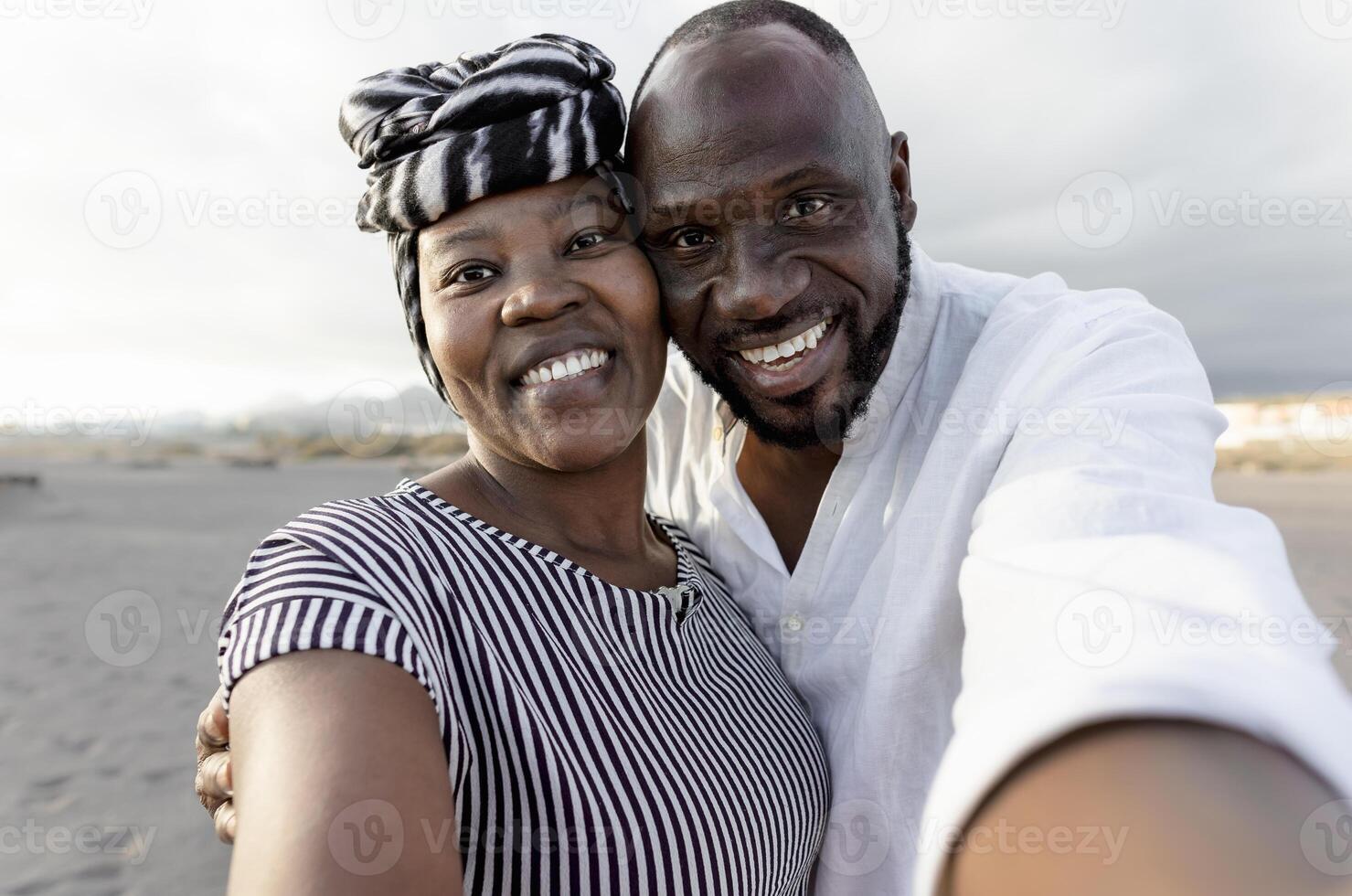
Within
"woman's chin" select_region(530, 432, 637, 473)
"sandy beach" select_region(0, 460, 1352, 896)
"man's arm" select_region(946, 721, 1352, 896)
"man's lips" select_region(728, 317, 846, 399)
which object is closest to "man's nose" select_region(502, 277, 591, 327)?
"woman's chin" select_region(530, 432, 637, 473)

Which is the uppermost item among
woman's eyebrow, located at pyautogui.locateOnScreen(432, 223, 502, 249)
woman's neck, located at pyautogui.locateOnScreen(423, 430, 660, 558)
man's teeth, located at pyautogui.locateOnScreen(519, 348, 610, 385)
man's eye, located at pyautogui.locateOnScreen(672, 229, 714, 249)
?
woman's eyebrow, located at pyautogui.locateOnScreen(432, 223, 502, 249)

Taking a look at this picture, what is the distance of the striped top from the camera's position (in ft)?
4.31

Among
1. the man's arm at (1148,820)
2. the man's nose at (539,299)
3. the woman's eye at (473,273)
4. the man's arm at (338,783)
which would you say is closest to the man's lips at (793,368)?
the man's nose at (539,299)

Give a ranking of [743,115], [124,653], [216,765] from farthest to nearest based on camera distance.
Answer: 1. [124,653]
2. [743,115]
3. [216,765]

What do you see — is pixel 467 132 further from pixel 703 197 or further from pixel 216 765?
pixel 216 765

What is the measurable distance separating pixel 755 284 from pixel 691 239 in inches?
7.5

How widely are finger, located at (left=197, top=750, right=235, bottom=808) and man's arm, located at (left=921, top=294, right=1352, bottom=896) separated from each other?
4.61 ft

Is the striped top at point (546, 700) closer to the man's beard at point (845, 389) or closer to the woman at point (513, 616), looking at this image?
the woman at point (513, 616)

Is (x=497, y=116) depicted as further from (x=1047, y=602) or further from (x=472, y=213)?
(x=1047, y=602)

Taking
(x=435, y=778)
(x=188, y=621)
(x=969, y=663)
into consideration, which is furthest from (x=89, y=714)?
(x=969, y=663)

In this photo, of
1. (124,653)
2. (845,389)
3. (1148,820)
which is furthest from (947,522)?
(124,653)

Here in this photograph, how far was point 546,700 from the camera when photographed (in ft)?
4.98

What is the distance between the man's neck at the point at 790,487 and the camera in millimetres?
2412

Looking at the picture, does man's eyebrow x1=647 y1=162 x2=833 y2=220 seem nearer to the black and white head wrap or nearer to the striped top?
the black and white head wrap
